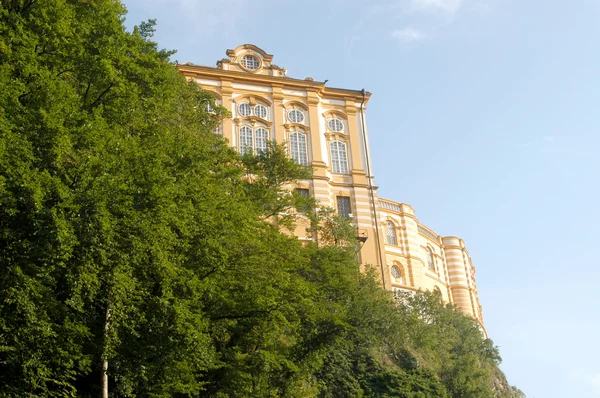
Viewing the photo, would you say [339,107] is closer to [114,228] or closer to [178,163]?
[178,163]

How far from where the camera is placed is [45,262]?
50.7 feet

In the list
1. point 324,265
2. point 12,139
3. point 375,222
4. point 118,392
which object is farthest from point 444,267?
point 12,139

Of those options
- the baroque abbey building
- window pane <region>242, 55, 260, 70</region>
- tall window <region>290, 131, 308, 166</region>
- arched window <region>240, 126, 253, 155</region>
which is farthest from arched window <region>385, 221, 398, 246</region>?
window pane <region>242, 55, 260, 70</region>

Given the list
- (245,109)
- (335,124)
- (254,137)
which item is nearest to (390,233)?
(335,124)

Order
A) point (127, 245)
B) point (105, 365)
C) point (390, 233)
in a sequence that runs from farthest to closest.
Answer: point (390, 233), point (105, 365), point (127, 245)

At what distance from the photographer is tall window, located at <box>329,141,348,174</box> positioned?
4100 cm

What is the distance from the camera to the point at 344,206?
40156mm

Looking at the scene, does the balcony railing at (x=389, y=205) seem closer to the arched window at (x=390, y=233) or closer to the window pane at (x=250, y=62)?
the arched window at (x=390, y=233)

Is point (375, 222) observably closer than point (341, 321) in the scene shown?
No

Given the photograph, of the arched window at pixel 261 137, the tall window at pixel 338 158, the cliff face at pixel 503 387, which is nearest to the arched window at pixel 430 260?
the cliff face at pixel 503 387

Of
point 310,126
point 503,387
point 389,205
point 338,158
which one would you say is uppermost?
point 310,126

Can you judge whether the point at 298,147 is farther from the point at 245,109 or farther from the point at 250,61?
the point at 250,61

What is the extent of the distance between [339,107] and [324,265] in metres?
18.1

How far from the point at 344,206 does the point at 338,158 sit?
3.11 m
